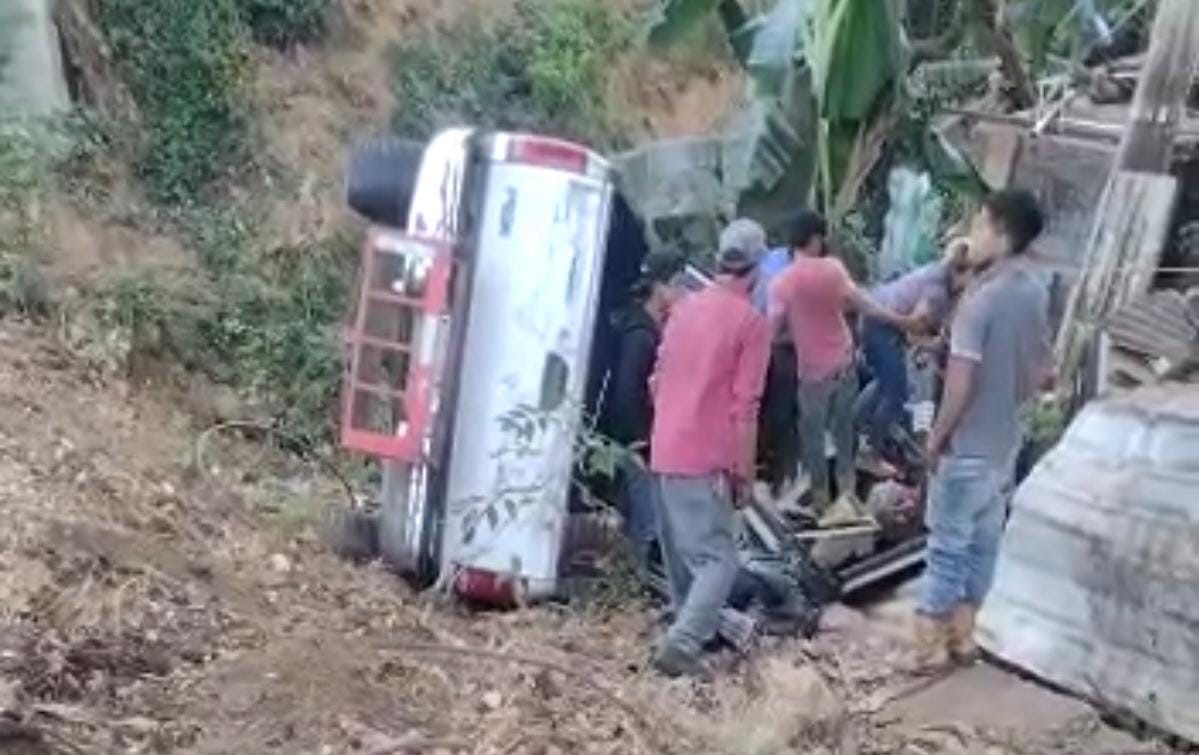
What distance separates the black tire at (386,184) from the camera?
328 inches

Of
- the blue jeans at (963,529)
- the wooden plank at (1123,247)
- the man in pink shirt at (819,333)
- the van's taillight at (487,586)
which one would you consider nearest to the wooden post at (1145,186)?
the wooden plank at (1123,247)

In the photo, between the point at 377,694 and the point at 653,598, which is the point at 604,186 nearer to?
the point at 653,598

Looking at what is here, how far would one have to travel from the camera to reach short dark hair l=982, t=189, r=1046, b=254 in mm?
6797

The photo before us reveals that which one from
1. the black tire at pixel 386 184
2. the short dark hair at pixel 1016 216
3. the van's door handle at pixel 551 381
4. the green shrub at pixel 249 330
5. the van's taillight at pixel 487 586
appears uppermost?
the short dark hair at pixel 1016 216

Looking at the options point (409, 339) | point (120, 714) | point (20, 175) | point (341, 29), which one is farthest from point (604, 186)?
point (341, 29)

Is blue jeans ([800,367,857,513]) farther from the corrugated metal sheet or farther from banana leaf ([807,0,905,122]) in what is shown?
the corrugated metal sheet

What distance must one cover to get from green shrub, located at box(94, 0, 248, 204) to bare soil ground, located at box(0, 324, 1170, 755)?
449 centimetres

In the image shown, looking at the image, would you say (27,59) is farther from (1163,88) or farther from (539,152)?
(1163,88)

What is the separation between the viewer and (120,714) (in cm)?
599

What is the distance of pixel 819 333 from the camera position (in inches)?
352

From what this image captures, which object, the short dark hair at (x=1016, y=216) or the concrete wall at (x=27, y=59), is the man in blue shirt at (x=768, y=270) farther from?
the concrete wall at (x=27, y=59)

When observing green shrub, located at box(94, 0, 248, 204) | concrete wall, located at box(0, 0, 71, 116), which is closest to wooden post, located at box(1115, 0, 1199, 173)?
green shrub, located at box(94, 0, 248, 204)

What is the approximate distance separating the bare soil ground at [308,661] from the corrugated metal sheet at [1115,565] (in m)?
0.18

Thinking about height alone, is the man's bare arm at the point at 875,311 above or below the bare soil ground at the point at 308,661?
above
